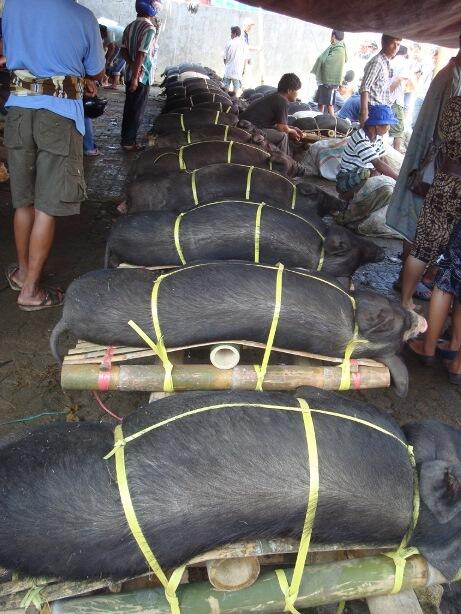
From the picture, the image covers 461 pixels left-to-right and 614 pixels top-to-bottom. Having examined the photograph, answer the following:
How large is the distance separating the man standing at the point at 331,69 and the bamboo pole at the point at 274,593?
11.8m

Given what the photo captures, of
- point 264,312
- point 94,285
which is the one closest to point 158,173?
point 94,285

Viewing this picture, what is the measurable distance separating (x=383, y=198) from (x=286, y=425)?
5001 millimetres

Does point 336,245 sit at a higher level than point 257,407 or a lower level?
higher

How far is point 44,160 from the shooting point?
3615mm

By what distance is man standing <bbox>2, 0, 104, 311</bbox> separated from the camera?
10.9 feet

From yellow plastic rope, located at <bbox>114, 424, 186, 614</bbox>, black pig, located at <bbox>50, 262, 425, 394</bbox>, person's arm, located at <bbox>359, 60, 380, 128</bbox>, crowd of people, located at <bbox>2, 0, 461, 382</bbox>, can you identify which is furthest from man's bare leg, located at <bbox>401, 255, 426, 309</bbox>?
person's arm, located at <bbox>359, 60, 380, 128</bbox>

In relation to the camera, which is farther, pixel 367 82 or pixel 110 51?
pixel 110 51

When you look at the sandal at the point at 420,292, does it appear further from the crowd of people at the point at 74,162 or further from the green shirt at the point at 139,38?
the green shirt at the point at 139,38

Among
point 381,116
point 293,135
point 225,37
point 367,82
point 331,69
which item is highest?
point 225,37

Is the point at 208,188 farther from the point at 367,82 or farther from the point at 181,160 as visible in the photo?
the point at 367,82

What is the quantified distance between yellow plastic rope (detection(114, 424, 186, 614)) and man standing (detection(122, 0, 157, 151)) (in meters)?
7.76

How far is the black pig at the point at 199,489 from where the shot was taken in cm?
150

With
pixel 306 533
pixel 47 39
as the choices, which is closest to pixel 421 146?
pixel 47 39

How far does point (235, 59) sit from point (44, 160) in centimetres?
1202
